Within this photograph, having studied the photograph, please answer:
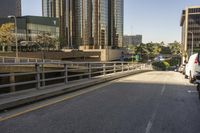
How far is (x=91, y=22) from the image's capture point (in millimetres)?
145625

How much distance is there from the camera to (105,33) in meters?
148

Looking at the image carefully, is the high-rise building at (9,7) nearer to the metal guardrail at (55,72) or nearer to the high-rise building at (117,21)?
the high-rise building at (117,21)

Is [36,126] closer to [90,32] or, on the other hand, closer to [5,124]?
[5,124]

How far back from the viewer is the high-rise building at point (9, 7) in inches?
5822

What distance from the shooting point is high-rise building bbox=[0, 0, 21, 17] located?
14788cm

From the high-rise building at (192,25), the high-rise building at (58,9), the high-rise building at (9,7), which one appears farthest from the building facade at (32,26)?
the high-rise building at (192,25)

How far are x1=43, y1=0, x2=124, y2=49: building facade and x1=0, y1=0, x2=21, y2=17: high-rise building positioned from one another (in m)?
21.3

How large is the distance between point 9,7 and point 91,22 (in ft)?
146

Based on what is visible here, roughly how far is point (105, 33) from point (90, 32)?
7708mm

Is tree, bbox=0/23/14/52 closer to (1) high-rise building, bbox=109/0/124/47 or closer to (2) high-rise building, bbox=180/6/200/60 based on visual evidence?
(1) high-rise building, bbox=109/0/124/47

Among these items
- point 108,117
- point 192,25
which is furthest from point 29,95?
point 192,25

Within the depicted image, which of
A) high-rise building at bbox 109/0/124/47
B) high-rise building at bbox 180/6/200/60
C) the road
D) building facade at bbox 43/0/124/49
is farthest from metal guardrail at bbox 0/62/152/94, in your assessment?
high-rise building at bbox 180/6/200/60

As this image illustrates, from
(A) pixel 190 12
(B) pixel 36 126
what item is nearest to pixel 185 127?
(B) pixel 36 126

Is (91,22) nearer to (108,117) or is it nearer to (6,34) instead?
(6,34)
